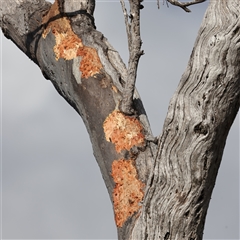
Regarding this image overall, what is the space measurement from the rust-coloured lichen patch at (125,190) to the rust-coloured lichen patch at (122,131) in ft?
0.46

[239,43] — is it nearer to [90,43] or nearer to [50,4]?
[90,43]

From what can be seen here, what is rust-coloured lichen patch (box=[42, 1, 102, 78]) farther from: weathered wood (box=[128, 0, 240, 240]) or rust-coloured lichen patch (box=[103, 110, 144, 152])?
weathered wood (box=[128, 0, 240, 240])

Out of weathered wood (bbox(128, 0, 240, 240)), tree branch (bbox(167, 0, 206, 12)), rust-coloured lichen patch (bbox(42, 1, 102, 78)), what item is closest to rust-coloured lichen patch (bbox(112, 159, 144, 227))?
weathered wood (bbox(128, 0, 240, 240))

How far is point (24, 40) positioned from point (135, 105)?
1.44 meters

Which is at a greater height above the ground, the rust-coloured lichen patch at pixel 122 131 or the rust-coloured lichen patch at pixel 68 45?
the rust-coloured lichen patch at pixel 68 45

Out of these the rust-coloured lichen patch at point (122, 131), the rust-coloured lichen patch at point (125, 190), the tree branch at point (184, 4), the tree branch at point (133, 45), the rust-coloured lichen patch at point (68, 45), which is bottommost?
the rust-coloured lichen patch at point (125, 190)

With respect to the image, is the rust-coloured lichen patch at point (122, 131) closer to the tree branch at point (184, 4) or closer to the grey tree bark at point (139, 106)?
the grey tree bark at point (139, 106)

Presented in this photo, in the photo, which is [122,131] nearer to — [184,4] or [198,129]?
[198,129]

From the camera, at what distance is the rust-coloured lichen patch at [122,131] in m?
4.42

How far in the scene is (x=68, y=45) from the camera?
5.02 meters

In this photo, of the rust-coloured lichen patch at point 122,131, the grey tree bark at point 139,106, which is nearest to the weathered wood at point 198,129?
the grey tree bark at point 139,106

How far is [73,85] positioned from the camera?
4848 mm

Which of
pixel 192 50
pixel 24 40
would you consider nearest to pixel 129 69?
pixel 192 50

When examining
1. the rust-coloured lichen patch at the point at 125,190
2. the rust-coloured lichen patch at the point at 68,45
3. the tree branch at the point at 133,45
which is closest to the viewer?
the rust-coloured lichen patch at the point at 125,190
